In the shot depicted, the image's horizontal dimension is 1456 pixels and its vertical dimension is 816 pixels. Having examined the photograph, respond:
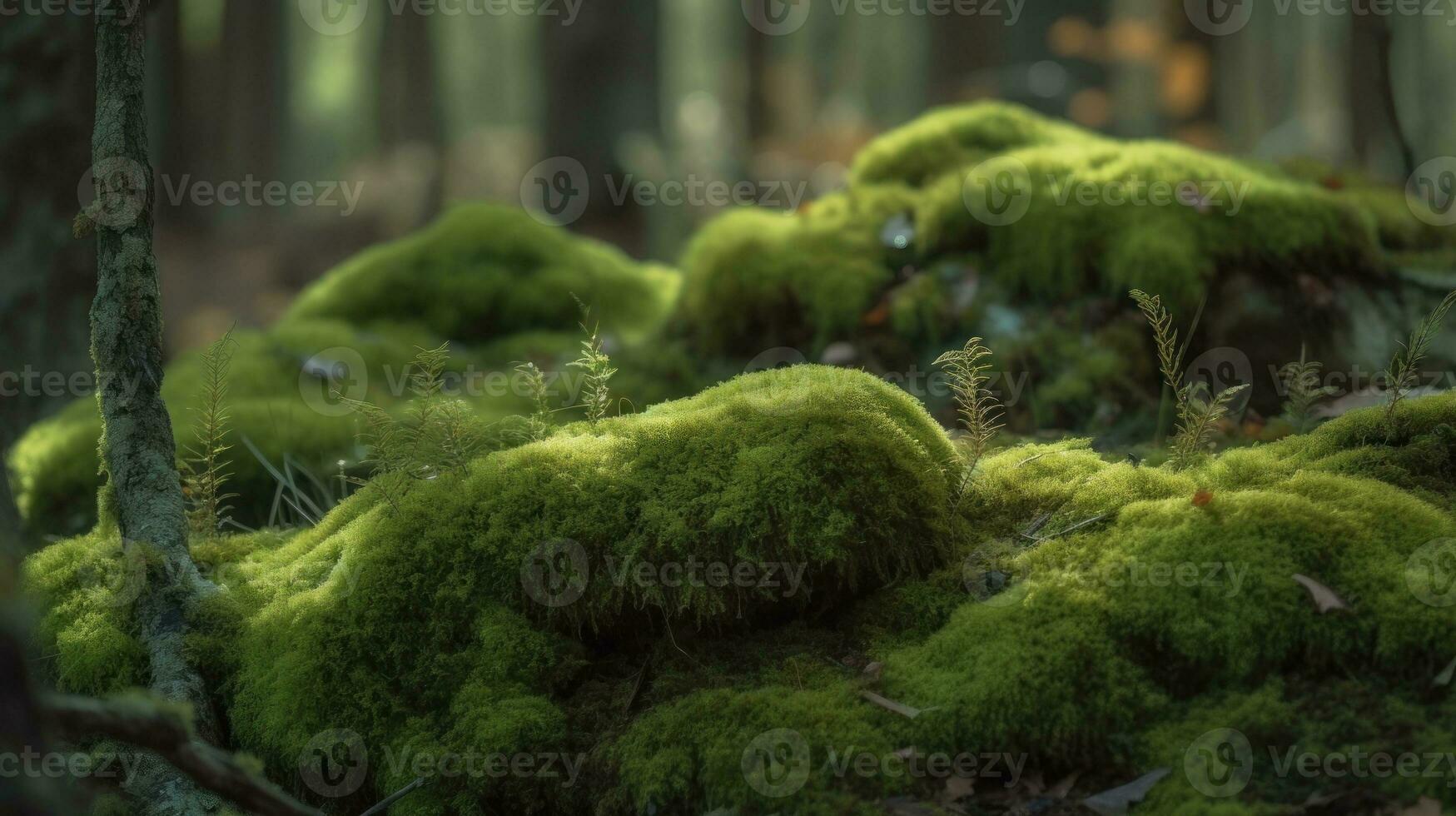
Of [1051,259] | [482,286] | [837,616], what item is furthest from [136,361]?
[1051,259]

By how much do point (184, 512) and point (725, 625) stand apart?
5.59 ft

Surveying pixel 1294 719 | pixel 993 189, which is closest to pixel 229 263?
pixel 993 189

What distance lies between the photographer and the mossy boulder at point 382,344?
4980 millimetres

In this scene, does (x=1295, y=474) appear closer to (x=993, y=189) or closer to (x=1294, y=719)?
(x=1294, y=719)

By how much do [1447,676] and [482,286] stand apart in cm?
544

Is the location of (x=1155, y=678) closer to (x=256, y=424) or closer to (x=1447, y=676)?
(x=1447, y=676)

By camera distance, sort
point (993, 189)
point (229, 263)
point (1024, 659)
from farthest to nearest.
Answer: point (229, 263) → point (993, 189) → point (1024, 659)

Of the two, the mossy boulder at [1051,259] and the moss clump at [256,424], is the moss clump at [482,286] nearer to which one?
the moss clump at [256,424]

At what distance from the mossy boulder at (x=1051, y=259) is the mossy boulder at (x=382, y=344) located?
1196mm

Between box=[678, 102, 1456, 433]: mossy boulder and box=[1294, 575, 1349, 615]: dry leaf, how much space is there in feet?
7.10

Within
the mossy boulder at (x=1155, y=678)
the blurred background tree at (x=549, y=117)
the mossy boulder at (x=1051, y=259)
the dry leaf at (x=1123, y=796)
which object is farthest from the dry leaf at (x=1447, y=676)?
the blurred background tree at (x=549, y=117)

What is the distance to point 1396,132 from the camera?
5.39 metres

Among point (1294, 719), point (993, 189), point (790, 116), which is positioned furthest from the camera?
point (790, 116)

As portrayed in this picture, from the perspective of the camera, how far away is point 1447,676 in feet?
7.14
